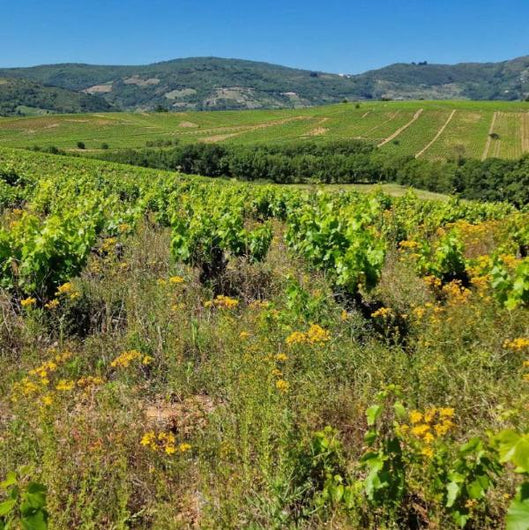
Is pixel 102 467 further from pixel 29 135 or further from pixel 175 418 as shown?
pixel 29 135

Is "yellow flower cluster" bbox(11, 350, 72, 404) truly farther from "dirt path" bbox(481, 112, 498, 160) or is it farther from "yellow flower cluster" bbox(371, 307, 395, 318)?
"dirt path" bbox(481, 112, 498, 160)

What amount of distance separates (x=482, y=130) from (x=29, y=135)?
4003 inches

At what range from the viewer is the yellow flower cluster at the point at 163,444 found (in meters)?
3.37

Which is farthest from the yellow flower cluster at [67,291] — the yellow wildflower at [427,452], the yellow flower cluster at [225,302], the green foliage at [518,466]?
the green foliage at [518,466]

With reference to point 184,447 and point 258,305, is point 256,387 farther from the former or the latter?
point 258,305

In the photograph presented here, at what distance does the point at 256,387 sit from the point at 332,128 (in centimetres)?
11693


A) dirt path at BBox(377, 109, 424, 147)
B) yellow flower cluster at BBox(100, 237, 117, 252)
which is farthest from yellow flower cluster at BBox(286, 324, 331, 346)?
dirt path at BBox(377, 109, 424, 147)

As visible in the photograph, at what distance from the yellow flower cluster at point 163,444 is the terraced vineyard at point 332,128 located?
93.2 meters

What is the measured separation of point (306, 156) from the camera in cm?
Result: 8419

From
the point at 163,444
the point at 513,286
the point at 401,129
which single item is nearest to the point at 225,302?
the point at 163,444

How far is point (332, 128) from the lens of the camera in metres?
114

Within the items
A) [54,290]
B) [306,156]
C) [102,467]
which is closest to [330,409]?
[102,467]

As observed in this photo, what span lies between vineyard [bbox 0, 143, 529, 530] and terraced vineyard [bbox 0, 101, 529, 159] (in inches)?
3513

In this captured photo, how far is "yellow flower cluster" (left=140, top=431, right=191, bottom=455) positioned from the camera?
11.1 feet
